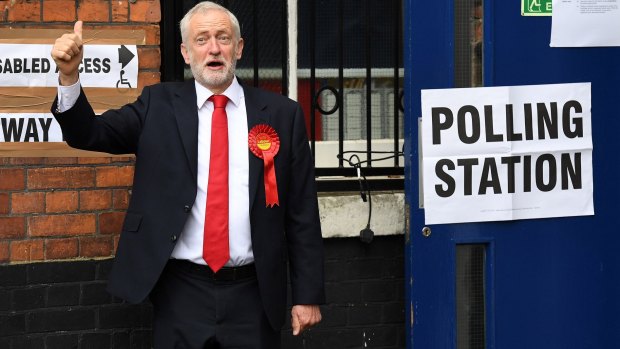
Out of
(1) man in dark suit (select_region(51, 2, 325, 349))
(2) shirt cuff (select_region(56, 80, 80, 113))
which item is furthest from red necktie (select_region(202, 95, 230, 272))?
(2) shirt cuff (select_region(56, 80, 80, 113))

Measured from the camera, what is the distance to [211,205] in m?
3.78

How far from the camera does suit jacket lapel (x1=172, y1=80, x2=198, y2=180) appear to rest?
3.83 metres

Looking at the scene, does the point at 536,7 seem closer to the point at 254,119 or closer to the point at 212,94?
the point at 254,119

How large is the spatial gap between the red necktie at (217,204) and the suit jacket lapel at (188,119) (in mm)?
66

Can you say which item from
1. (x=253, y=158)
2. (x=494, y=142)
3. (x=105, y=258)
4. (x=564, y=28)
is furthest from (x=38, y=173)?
(x=564, y=28)

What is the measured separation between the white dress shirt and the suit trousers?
77mm

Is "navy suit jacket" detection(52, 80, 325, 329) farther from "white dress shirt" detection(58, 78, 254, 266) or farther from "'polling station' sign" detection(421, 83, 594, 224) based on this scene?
"'polling station' sign" detection(421, 83, 594, 224)

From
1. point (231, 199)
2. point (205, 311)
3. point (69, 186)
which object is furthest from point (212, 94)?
point (69, 186)

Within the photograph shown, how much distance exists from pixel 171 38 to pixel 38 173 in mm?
982

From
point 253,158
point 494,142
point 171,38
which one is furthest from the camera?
point 171,38

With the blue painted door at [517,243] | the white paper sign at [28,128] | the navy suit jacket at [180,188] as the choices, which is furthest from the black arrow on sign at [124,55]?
the blue painted door at [517,243]

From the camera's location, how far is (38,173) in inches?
188

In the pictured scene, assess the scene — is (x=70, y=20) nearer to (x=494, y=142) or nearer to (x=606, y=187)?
(x=494, y=142)

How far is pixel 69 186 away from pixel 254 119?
4.28 feet
